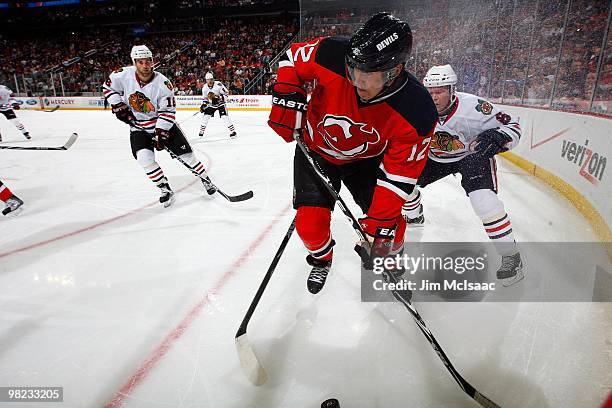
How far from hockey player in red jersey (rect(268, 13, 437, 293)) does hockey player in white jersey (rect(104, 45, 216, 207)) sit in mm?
1944

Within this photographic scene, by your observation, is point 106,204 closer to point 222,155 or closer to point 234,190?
point 234,190

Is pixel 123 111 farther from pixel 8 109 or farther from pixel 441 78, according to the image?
pixel 8 109

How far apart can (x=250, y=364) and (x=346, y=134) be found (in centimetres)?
100

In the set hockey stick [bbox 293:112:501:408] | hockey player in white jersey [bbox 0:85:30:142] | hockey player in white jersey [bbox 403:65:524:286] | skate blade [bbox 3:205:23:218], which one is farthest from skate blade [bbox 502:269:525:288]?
hockey player in white jersey [bbox 0:85:30:142]

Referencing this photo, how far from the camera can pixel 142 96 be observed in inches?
127

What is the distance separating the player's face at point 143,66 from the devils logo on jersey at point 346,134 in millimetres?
2197

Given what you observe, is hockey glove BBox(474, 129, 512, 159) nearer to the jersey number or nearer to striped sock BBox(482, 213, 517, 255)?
striped sock BBox(482, 213, 517, 255)

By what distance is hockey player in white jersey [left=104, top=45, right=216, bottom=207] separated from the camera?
3.18 metres

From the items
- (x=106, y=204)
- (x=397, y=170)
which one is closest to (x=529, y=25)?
(x=397, y=170)

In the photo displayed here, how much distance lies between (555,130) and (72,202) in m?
4.88

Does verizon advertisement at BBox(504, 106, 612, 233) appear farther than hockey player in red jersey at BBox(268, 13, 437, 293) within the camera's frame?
Yes

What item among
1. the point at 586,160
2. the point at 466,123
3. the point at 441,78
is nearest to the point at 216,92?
the point at 441,78

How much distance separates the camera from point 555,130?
147 inches

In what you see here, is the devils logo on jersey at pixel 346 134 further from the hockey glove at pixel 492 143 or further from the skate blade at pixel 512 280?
the skate blade at pixel 512 280
